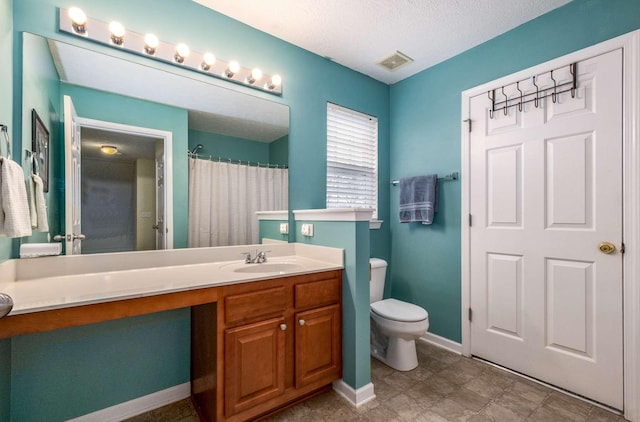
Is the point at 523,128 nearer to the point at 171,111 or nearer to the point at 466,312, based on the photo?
the point at 466,312

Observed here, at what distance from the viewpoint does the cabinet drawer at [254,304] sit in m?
1.43

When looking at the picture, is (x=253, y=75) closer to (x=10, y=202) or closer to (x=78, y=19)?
(x=78, y=19)

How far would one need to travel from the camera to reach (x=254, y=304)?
1499 mm

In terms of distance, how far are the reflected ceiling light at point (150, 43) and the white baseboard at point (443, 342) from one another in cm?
306

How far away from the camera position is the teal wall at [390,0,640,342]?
1828 mm

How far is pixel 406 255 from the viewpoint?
9.22 feet

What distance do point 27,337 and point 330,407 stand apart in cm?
163

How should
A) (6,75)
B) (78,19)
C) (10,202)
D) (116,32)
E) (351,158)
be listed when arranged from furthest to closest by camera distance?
(351,158) → (116,32) → (78,19) → (6,75) → (10,202)

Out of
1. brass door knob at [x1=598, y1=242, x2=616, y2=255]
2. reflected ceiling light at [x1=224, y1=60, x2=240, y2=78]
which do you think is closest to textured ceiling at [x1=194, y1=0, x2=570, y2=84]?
reflected ceiling light at [x1=224, y1=60, x2=240, y2=78]

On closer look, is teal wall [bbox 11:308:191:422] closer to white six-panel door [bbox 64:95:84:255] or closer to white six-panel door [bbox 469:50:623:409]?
white six-panel door [bbox 64:95:84:255]

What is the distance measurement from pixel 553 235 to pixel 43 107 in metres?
3.07

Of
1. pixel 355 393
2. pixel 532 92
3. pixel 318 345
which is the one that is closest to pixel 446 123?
pixel 532 92

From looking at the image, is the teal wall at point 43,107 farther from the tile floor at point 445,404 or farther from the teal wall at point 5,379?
the tile floor at point 445,404

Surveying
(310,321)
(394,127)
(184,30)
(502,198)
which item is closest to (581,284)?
(502,198)
